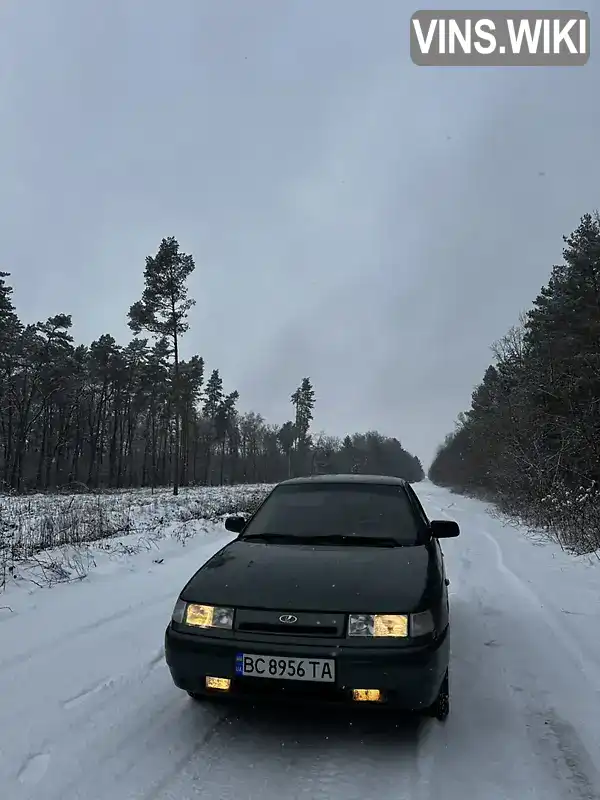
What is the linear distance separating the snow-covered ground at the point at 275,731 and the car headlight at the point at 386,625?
66 cm

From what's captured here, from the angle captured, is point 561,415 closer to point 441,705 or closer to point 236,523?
point 236,523

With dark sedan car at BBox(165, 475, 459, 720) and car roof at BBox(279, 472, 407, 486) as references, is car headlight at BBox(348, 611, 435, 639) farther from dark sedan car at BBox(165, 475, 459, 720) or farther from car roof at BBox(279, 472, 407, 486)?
car roof at BBox(279, 472, 407, 486)

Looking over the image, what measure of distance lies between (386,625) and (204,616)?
106cm

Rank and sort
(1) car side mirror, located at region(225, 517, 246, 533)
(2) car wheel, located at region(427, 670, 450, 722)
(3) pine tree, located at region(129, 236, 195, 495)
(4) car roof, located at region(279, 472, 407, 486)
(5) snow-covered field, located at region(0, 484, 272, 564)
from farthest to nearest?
(3) pine tree, located at region(129, 236, 195, 495)
(5) snow-covered field, located at region(0, 484, 272, 564)
(4) car roof, located at region(279, 472, 407, 486)
(1) car side mirror, located at region(225, 517, 246, 533)
(2) car wheel, located at region(427, 670, 450, 722)

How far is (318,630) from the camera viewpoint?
121 inches

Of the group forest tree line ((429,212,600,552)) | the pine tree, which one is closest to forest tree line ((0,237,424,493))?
the pine tree

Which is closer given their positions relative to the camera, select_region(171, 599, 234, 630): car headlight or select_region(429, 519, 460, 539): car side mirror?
select_region(171, 599, 234, 630): car headlight

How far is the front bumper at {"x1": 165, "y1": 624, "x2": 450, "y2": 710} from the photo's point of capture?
9.73 feet

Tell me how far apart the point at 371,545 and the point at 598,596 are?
4259 millimetres

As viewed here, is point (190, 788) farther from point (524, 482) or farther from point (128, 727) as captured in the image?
point (524, 482)

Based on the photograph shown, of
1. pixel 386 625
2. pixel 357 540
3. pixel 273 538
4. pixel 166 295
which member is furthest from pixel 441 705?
pixel 166 295

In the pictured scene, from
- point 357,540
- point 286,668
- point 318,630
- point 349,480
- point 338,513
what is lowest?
point 286,668

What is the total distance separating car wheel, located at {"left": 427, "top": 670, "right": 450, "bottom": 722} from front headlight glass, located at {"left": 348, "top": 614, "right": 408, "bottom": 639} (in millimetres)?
602

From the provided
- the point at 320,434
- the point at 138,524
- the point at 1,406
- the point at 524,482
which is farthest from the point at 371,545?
the point at 320,434
